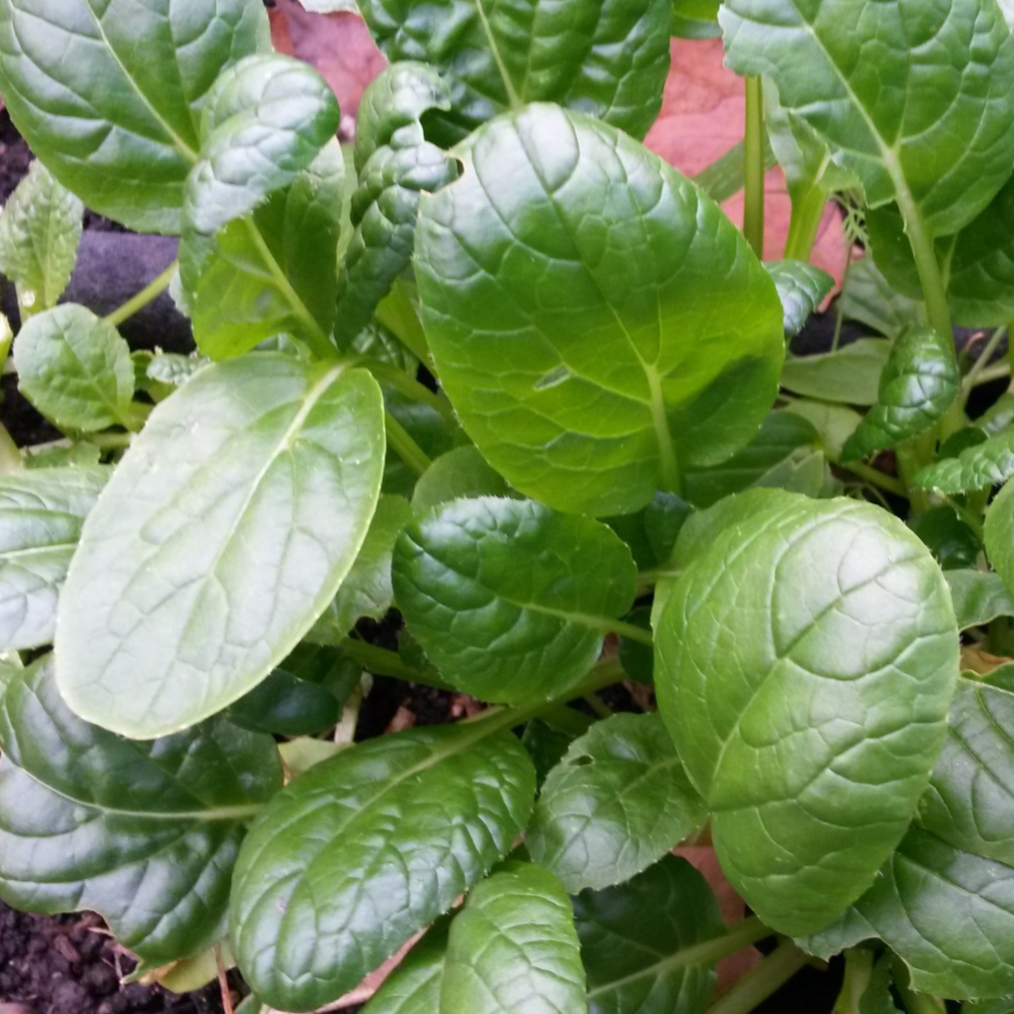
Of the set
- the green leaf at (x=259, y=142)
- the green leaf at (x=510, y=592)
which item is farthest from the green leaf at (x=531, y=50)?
the green leaf at (x=510, y=592)

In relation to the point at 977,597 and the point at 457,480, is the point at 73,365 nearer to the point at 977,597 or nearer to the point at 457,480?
the point at 457,480

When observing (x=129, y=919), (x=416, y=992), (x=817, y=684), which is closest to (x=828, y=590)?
(x=817, y=684)

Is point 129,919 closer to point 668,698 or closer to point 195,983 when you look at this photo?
point 195,983

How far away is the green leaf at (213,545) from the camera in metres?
0.48

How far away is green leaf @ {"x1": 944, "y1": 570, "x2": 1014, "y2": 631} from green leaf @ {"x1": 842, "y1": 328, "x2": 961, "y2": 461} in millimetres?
91

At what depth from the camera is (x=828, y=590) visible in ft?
1.37

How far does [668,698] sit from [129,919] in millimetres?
370

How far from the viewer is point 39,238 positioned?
89cm

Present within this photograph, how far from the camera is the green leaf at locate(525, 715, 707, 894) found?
561 mm

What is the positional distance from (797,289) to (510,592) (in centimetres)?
25

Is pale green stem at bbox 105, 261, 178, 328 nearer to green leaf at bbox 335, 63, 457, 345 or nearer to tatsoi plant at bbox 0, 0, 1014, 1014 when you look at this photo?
tatsoi plant at bbox 0, 0, 1014, 1014

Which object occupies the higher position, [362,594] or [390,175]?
[390,175]

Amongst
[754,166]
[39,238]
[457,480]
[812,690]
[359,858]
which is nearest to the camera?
[812,690]

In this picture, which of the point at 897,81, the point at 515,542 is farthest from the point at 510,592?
the point at 897,81
